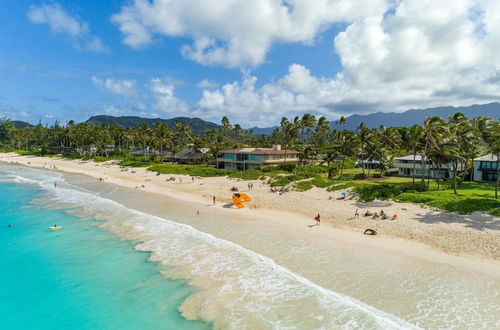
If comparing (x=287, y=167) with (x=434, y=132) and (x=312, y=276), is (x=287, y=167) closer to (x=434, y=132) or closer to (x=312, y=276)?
(x=434, y=132)

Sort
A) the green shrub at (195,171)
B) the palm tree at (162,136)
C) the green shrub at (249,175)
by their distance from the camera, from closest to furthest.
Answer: the green shrub at (249,175) → the green shrub at (195,171) → the palm tree at (162,136)

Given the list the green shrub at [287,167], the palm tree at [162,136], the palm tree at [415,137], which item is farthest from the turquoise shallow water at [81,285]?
the palm tree at [162,136]

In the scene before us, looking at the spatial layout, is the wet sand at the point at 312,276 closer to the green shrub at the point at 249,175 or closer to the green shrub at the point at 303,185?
the green shrub at the point at 303,185

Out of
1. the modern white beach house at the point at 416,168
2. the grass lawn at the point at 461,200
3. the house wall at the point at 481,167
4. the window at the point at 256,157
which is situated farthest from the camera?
the window at the point at 256,157

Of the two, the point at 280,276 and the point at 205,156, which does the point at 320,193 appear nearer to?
the point at 280,276

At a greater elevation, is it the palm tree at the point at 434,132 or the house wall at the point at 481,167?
the palm tree at the point at 434,132

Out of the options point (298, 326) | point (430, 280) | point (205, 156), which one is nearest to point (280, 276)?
point (298, 326)

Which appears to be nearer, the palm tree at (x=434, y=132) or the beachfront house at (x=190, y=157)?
the palm tree at (x=434, y=132)
